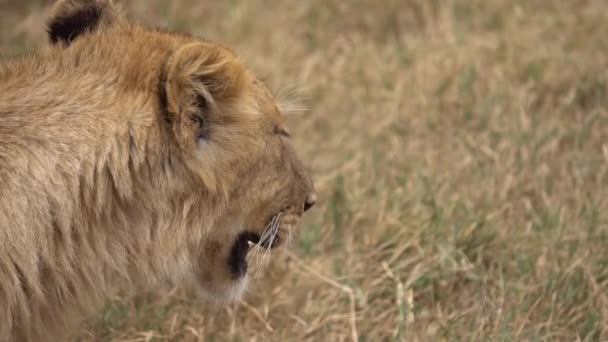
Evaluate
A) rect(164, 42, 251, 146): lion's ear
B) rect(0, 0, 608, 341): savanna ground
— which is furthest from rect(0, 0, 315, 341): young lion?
rect(0, 0, 608, 341): savanna ground

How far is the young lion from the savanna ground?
75 centimetres

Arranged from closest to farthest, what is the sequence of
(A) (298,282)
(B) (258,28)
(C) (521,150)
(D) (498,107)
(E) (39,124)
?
(E) (39,124) < (A) (298,282) < (C) (521,150) < (D) (498,107) < (B) (258,28)

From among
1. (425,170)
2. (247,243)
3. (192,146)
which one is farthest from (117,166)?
(425,170)

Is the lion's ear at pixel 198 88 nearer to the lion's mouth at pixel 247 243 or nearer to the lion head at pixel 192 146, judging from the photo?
the lion head at pixel 192 146

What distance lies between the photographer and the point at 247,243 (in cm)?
303

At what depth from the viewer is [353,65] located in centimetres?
541

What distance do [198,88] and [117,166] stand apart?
260 mm

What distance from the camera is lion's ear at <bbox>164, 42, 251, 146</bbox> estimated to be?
260 centimetres

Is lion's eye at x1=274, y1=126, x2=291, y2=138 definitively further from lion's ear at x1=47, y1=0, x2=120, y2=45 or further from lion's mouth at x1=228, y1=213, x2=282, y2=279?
lion's ear at x1=47, y1=0, x2=120, y2=45

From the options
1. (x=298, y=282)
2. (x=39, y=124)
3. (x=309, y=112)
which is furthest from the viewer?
(x=309, y=112)

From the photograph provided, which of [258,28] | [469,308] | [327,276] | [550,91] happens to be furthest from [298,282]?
[258,28]

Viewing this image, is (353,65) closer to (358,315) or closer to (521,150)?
(521,150)

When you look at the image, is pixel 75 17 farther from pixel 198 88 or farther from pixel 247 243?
pixel 247 243

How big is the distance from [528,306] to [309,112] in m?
1.87
